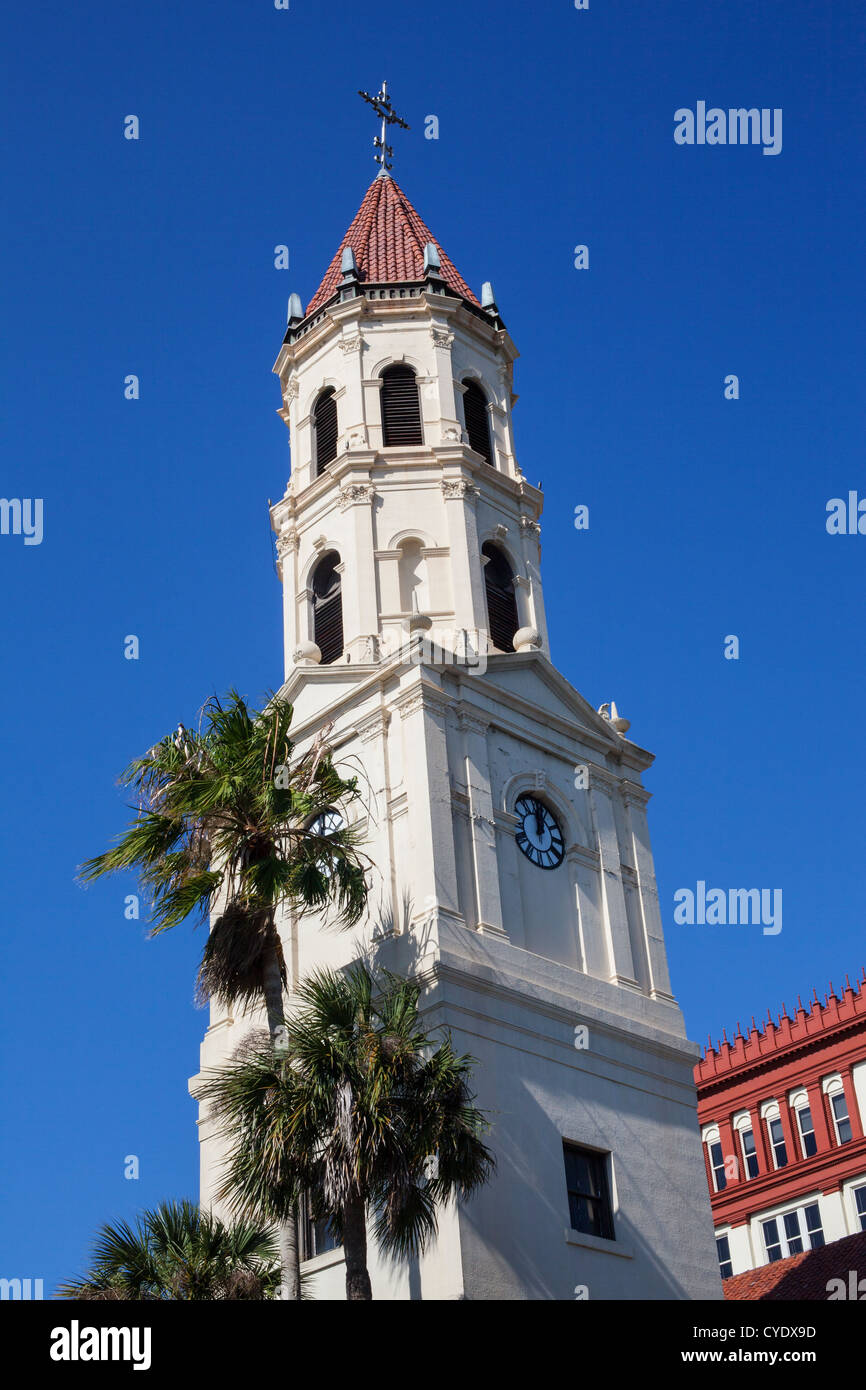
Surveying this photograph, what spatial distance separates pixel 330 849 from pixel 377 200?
27.1 meters

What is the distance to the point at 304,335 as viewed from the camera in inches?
1825

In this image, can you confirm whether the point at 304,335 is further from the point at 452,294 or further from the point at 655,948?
the point at 655,948

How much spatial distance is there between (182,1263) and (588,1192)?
33.1 feet

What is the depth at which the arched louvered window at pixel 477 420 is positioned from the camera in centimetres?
4484

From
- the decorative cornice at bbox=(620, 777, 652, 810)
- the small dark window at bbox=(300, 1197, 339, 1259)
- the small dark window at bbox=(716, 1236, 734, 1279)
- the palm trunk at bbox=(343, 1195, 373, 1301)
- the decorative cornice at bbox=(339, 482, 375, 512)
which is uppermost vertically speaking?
the decorative cornice at bbox=(339, 482, 375, 512)

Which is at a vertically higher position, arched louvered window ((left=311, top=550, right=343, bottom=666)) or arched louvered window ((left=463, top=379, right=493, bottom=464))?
arched louvered window ((left=463, top=379, right=493, bottom=464))

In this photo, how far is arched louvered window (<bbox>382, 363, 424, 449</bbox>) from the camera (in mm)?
43594

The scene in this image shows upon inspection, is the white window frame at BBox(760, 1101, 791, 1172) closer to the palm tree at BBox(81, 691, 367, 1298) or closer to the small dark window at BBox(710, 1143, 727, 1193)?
the small dark window at BBox(710, 1143, 727, 1193)

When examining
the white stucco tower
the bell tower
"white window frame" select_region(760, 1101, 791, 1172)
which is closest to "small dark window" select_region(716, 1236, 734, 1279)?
"white window frame" select_region(760, 1101, 791, 1172)

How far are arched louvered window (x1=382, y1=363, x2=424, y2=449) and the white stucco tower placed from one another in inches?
2.6

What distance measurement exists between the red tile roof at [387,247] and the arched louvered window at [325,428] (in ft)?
9.67

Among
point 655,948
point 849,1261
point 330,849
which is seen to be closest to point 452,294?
point 655,948

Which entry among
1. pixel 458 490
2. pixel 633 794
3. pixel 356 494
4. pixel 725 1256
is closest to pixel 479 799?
pixel 633 794

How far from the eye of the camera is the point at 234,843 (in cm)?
2909
